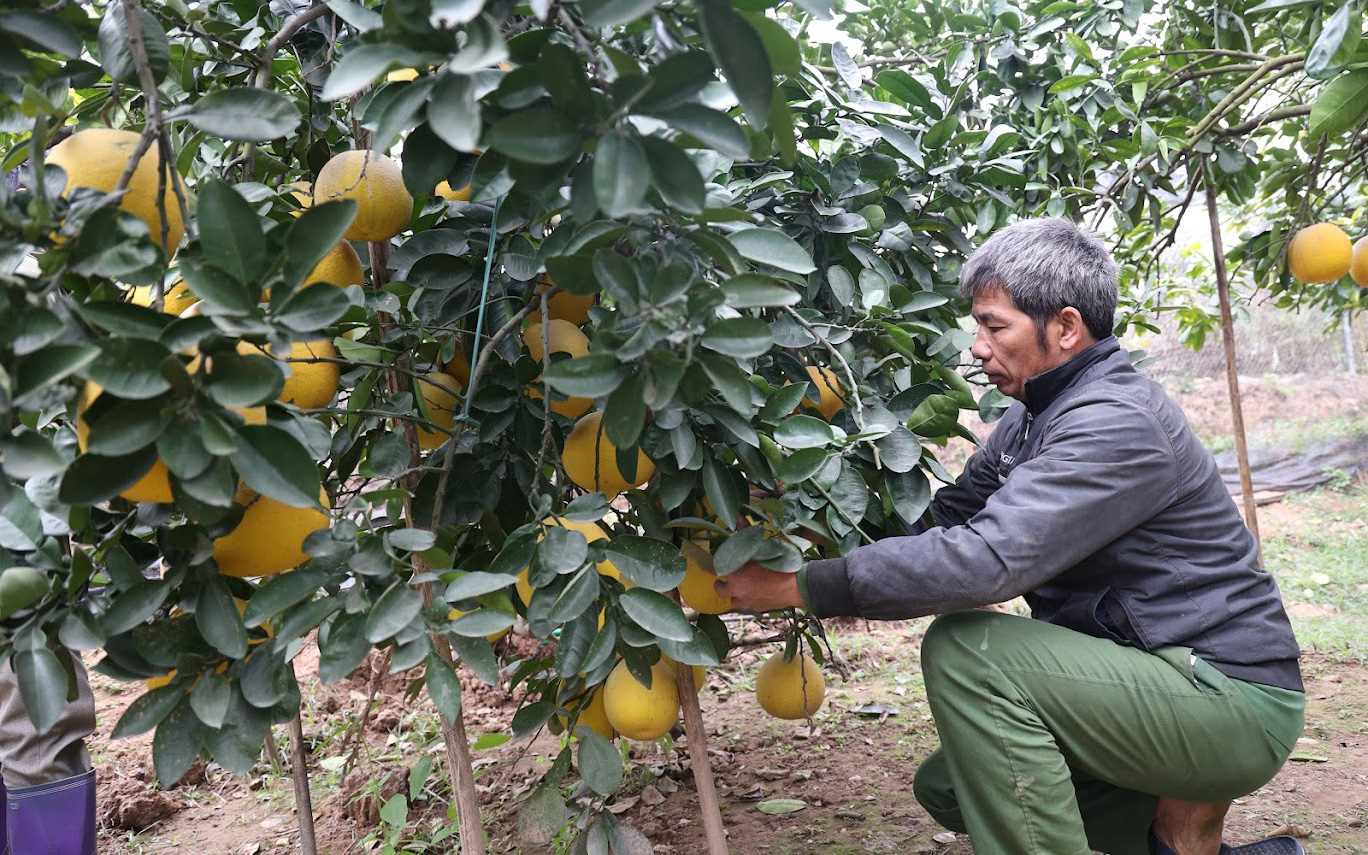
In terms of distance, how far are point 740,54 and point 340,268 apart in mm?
806

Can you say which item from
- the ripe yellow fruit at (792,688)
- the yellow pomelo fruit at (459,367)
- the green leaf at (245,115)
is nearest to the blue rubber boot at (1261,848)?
the ripe yellow fruit at (792,688)

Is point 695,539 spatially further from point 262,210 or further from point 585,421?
point 262,210

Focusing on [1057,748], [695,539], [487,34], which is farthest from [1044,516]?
[487,34]

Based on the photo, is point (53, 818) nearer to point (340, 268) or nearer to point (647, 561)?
point (340, 268)

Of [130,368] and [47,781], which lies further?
[47,781]

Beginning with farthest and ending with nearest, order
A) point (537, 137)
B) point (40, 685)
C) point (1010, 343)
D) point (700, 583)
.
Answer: point (1010, 343) < point (700, 583) < point (40, 685) < point (537, 137)

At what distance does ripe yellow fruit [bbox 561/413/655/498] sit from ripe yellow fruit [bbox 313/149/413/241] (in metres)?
0.38

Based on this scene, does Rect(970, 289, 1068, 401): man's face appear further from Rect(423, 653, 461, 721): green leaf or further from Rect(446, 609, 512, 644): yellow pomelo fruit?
Rect(423, 653, 461, 721): green leaf

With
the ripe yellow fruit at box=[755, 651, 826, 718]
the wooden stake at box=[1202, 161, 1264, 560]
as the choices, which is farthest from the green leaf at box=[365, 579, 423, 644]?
the wooden stake at box=[1202, 161, 1264, 560]

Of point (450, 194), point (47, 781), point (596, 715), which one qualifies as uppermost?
point (450, 194)

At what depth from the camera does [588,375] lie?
3.31ft

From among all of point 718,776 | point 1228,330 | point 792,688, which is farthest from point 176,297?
point 1228,330

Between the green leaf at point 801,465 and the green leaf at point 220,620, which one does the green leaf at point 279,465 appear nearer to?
the green leaf at point 220,620

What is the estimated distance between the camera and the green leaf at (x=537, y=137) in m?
0.82
